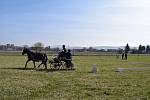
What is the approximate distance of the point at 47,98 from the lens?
43.4ft

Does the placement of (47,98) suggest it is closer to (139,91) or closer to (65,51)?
(139,91)

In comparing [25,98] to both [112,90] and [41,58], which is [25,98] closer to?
[112,90]

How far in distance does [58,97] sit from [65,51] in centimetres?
1766

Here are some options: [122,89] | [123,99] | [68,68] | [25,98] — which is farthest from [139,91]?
[68,68]

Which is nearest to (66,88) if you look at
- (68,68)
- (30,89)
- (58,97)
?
(30,89)

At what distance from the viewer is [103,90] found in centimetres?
1573

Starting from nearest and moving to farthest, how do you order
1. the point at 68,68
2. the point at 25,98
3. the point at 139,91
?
the point at 25,98 → the point at 139,91 → the point at 68,68

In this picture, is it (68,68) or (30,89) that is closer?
(30,89)

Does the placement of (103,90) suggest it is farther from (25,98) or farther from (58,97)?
(25,98)

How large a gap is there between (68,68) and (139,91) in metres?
15.9

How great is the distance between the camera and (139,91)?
15.4 m

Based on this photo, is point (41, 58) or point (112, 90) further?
point (41, 58)

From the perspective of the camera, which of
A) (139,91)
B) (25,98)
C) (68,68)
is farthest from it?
(68,68)

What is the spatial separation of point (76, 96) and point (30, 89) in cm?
262
